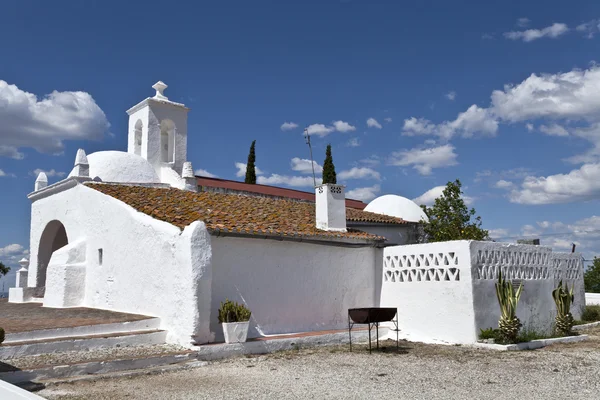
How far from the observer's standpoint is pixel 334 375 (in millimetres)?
8625

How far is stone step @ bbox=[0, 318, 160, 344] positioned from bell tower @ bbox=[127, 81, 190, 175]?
9.90 m

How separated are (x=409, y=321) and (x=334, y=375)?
5086 millimetres

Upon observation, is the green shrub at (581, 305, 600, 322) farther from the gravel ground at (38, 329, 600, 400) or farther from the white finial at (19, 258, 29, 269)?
the white finial at (19, 258, 29, 269)

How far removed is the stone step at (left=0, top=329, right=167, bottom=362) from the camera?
28.3 feet

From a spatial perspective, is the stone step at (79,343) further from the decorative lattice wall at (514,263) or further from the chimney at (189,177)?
the chimney at (189,177)

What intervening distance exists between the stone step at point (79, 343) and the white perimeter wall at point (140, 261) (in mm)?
522

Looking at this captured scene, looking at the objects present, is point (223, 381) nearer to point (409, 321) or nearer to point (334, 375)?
point (334, 375)

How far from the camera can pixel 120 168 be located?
1714 centimetres

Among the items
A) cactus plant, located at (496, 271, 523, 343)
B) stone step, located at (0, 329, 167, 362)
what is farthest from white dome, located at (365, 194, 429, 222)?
stone step, located at (0, 329, 167, 362)

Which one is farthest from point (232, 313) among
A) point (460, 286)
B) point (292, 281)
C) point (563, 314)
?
point (563, 314)

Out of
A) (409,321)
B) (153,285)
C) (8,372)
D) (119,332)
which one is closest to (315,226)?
(409,321)

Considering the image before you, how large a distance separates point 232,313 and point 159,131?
1135 centimetres

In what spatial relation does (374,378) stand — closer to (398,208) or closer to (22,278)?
(398,208)

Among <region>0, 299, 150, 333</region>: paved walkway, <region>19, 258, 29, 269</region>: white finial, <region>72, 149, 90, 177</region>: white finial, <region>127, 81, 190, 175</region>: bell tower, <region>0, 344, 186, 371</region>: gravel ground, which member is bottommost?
<region>0, 344, 186, 371</region>: gravel ground
